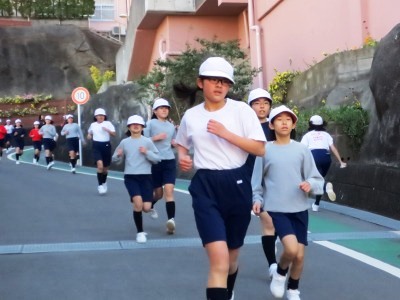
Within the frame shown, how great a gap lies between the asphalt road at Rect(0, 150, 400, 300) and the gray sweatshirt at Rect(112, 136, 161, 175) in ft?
3.04

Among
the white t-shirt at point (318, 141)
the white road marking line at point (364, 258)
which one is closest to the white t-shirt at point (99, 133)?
the white t-shirt at point (318, 141)

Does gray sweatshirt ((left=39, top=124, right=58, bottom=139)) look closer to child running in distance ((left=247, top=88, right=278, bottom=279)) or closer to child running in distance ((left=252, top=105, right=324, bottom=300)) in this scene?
child running in distance ((left=247, top=88, right=278, bottom=279))

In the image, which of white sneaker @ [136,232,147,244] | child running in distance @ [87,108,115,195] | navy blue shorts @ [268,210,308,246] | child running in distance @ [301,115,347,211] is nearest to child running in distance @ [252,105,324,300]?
navy blue shorts @ [268,210,308,246]

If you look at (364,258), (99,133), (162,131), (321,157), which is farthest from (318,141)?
(99,133)

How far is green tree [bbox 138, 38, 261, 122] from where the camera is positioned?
22.1m

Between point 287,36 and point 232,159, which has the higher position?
point 287,36

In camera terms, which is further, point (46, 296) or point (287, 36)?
point (287, 36)

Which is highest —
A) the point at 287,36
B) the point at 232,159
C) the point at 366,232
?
the point at 287,36

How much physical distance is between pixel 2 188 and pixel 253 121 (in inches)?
529

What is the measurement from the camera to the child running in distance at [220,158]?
5.62 metres

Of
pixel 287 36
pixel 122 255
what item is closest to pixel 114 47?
pixel 287 36

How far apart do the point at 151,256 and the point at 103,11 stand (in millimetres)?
52777

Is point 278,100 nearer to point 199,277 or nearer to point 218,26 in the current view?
point 218,26

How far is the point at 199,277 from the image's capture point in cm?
791
